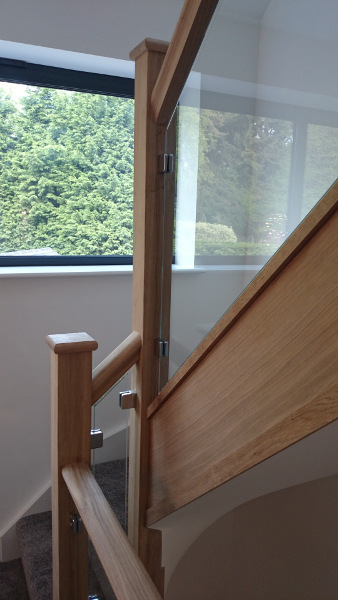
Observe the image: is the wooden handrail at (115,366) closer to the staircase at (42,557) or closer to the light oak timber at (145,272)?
the light oak timber at (145,272)

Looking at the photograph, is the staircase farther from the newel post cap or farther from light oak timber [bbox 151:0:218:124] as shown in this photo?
light oak timber [bbox 151:0:218:124]

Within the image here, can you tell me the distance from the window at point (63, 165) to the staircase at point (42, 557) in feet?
3.99

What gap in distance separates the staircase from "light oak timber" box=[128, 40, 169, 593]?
0.16 ft

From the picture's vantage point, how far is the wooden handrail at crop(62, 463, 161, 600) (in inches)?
38.0

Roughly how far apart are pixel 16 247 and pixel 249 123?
1.73 m

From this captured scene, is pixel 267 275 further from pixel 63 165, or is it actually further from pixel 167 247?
pixel 63 165

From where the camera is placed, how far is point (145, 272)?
1508 mm

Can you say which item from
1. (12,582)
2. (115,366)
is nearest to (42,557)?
(12,582)

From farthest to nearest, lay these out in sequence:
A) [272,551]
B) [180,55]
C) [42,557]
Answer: [272,551] < [42,557] < [180,55]

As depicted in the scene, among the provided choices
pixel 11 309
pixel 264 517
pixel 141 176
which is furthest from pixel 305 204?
pixel 264 517

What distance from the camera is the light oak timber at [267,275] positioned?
32.5 inches

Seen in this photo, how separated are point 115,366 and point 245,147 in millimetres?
734

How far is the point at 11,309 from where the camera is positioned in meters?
2.38

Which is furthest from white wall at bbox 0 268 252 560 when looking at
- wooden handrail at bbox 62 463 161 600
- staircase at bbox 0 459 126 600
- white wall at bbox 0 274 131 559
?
wooden handrail at bbox 62 463 161 600
